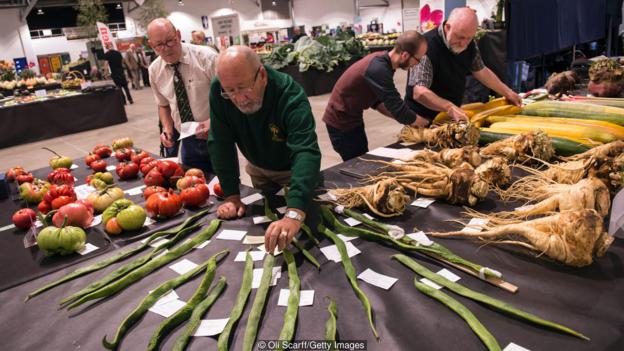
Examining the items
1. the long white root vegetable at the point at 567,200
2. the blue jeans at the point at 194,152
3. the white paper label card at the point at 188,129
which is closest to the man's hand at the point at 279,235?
the long white root vegetable at the point at 567,200

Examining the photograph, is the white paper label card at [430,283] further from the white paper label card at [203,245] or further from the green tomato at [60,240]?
the green tomato at [60,240]

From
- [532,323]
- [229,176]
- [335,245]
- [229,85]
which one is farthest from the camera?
[229,176]

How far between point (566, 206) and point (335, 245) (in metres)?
0.84

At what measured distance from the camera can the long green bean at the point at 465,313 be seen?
1.06 m

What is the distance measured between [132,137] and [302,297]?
7.66 meters

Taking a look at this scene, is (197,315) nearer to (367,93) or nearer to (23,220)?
(23,220)

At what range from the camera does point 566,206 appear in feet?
5.01

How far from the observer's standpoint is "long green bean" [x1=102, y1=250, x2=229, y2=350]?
1235mm

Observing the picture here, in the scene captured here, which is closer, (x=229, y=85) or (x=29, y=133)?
(x=229, y=85)

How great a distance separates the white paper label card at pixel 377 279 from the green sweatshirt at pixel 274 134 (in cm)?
41

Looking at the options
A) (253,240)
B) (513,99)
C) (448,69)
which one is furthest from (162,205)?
(513,99)

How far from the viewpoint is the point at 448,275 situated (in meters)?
1.38

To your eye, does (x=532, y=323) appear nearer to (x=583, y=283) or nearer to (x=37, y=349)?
(x=583, y=283)

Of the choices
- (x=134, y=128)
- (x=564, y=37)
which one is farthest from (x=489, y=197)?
(x=134, y=128)
